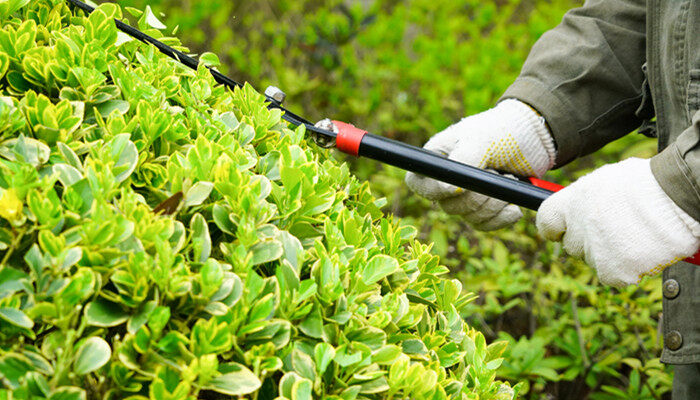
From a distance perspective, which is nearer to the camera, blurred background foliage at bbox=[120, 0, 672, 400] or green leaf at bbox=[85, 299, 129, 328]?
green leaf at bbox=[85, 299, 129, 328]

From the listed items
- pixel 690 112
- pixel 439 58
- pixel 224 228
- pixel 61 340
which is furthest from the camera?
pixel 439 58

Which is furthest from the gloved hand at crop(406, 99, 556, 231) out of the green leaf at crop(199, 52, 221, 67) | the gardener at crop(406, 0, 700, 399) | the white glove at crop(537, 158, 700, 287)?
the green leaf at crop(199, 52, 221, 67)

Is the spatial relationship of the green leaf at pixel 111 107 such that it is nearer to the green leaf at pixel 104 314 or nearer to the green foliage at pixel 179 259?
the green foliage at pixel 179 259

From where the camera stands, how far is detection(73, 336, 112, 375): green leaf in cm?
79

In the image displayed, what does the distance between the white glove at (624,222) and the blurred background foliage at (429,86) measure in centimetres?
87

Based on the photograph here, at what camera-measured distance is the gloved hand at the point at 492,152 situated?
6.67 feet

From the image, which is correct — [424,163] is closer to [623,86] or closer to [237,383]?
[623,86]

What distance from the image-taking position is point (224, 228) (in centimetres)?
100

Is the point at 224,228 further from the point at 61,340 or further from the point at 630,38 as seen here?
the point at 630,38

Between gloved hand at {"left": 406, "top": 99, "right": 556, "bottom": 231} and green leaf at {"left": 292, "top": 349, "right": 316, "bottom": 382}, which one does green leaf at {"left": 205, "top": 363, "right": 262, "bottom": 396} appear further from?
gloved hand at {"left": 406, "top": 99, "right": 556, "bottom": 231}

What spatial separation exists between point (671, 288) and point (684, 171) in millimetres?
468

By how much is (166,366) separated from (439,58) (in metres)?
3.90

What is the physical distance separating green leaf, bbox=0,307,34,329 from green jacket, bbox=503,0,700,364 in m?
1.62

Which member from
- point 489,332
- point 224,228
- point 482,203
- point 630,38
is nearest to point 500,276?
point 489,332
